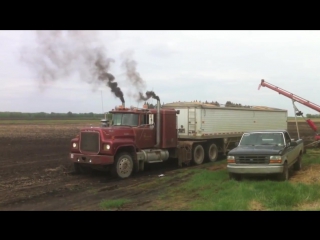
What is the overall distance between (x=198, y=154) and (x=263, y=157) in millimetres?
7415

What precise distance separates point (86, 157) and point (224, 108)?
945 centimetres

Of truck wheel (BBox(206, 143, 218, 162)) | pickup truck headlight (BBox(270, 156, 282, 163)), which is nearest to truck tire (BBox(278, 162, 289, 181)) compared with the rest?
pickup truck headlight (BBox(270, 156, 282, 163))

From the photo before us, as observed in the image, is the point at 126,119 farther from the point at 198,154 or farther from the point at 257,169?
the point at 257,169

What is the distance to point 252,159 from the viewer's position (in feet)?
37.6

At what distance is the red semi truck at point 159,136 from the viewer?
1372 centimetres

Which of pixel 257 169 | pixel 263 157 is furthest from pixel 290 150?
pixel 257 169

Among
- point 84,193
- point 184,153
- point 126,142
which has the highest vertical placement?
point 126,142

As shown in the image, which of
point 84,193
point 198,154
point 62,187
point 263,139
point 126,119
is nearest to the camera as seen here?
point 84,193

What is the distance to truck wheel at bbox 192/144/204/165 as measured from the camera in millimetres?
18188

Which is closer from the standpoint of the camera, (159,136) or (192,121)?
(159,136)

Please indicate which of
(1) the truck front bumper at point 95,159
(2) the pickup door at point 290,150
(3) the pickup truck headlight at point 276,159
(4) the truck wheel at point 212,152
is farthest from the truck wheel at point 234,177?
(4) the truck wheel at point 212,152

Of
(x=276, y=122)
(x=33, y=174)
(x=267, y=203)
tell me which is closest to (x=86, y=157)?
(x=33, y=174)

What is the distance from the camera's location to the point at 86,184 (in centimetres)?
1255

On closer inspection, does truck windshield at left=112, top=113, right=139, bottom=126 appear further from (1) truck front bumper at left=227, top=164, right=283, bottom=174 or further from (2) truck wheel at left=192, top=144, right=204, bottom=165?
(1) truck front bumper at left=227, top=164, right=283, bottom=174
